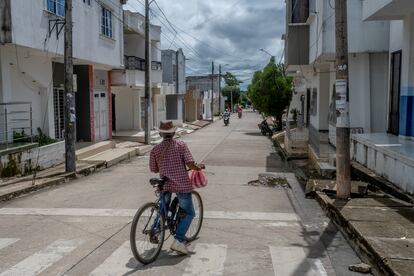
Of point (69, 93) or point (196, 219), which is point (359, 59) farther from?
Result: point (196, 219)

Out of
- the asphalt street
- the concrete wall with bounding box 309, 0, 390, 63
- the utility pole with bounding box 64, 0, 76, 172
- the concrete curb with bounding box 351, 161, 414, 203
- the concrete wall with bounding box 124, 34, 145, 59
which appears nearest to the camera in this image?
the asphalt street

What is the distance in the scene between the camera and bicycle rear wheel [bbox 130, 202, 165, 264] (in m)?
5.91

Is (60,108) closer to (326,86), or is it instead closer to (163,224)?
(326,86)

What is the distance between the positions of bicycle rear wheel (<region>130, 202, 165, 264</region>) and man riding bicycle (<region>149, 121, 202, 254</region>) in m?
0.22

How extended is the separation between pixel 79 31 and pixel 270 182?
9445mm

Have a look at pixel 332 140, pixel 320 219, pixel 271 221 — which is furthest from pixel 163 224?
pixel 332 140

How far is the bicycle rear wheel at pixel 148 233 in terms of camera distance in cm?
591

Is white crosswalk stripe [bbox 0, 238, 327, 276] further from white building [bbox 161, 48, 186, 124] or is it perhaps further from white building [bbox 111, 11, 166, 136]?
white building [bbox 161, 48, 186, 124]

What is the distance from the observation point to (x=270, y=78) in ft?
135

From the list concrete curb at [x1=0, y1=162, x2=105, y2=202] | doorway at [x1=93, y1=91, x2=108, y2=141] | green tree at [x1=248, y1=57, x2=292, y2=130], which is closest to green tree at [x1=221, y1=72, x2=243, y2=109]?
green tree at [x1=248, y1=57, x2=292, y2=130]

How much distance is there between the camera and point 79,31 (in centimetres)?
1838

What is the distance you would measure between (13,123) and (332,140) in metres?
10.6

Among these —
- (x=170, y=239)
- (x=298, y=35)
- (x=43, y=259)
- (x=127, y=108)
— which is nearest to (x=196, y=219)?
(x=170, y=239)

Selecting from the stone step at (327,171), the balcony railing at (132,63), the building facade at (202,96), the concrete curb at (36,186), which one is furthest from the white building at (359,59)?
the building facade at (202,96)
